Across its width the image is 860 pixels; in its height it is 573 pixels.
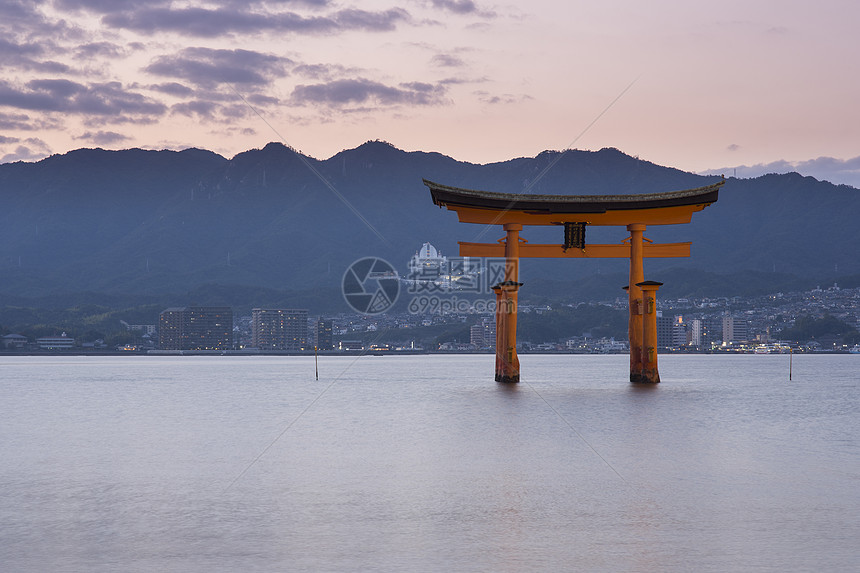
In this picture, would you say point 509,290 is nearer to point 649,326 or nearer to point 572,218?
point 572,218

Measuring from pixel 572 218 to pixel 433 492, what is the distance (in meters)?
34.0

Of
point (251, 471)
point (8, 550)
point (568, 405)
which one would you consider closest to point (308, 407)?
point (568, 405)

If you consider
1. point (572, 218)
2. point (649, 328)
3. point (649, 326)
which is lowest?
point (649, 328)

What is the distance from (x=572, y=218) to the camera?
50.2 meters

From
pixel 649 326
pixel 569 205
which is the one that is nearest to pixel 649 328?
pixel 649 326

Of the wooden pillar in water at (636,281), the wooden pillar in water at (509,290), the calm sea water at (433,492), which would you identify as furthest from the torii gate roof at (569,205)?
the calm sea water at (433,492)

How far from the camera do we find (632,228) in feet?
164

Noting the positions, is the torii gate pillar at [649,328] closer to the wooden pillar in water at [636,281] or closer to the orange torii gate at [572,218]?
the orange torii gate at [572,218]

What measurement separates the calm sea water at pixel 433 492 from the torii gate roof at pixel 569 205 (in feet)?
42.2

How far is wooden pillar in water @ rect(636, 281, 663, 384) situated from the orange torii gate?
0.18ft

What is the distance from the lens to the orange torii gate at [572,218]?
47719mm

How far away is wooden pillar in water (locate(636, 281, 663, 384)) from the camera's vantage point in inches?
1912

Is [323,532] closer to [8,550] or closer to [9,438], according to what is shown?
[8,550]

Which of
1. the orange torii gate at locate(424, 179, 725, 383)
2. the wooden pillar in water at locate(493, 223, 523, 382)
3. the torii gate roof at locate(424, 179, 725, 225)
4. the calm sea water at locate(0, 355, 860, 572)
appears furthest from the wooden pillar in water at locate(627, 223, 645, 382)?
the calm sea water at locate(0, 355, 860, 572)
